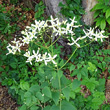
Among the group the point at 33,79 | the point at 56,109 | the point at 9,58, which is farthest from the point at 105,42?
the point at 56,109

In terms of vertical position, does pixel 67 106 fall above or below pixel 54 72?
below

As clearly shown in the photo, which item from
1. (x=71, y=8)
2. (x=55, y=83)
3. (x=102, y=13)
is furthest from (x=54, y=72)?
(x=102, y=13)

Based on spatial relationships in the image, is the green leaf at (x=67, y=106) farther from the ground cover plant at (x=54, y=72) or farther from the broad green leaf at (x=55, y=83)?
the broad green leaf at (x=55, y=83)

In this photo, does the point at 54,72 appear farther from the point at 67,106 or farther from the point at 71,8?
the point at 71,8

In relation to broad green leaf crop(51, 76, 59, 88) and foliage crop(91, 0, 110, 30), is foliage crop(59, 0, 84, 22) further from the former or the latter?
broad green leaf crop(51, 76, 59, 88)

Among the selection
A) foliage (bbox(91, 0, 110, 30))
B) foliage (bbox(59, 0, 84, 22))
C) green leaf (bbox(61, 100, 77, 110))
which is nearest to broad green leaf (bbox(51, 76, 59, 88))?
green leaf (bbox(61, 100, 77, 110))

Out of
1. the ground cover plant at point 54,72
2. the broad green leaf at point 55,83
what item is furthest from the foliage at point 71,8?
the broad green leaf at point 55,83
